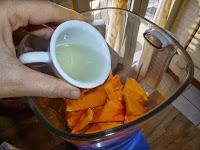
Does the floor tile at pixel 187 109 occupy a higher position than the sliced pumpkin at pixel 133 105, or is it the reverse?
the sliced pumpkin at pixel 133 105

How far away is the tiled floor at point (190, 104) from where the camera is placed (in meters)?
1.06

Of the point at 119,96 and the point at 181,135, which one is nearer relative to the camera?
the point at 119,96

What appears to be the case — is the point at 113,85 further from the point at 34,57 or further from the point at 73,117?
the point at 34,57

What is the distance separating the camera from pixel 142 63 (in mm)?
601

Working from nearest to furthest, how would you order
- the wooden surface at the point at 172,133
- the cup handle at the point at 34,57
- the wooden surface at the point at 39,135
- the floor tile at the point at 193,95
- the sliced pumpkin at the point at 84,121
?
1. the cup handle at the point at 34,57
2. the sliced pumpkin at the point at 84,121
3. the wooden surface at the point at 39,135
4. the wooden surface at the point at 172,133
5. the floor tile at the point at 193,95

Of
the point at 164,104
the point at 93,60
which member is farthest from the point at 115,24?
the point at 164,104

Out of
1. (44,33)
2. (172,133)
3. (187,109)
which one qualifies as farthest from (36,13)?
(187,109)

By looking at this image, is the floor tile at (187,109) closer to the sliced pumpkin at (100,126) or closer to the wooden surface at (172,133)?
the wooden surface at (172,133)

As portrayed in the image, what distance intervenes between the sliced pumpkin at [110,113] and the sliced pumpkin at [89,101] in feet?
0.06

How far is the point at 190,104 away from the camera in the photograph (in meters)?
1.14

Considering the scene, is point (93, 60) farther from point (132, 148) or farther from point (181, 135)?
point (181, 135)

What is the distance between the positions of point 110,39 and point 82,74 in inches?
8.7

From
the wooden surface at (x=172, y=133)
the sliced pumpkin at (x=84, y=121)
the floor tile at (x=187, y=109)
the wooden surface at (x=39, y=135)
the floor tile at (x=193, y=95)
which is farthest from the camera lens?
the floor tile at (x=193, y=95)

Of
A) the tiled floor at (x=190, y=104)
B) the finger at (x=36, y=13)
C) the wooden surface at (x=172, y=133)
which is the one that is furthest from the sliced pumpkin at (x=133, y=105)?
the tiled floor at (x=190, y=104)
